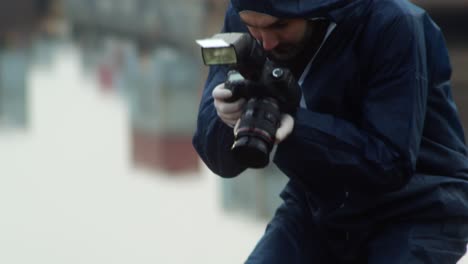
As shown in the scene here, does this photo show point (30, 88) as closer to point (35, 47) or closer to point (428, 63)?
point (35, 47)

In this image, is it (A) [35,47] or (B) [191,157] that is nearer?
(B) [191,157]

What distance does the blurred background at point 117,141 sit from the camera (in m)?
7.12

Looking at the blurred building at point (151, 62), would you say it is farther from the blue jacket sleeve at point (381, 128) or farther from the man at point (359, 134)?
the blue jacket sleeve at point (381, 128)

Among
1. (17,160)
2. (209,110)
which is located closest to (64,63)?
(17,160)

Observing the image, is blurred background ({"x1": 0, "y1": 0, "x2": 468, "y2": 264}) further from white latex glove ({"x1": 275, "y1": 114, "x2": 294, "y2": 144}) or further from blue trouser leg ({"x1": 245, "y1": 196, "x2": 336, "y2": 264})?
white latex glove ({"x1": 275, "y1": 114, "x2": 294, "y2": 144})

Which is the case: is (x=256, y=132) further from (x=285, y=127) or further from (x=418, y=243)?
(x=418, y=243)

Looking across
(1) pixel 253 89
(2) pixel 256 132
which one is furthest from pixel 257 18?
(2) pixel 256 132

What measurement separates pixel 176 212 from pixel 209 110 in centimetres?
443

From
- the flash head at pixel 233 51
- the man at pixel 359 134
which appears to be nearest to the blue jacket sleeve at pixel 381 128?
the man at pixel 359 134

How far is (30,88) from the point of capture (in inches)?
478

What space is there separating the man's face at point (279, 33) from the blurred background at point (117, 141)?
140 inches

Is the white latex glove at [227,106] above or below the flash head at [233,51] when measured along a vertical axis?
below

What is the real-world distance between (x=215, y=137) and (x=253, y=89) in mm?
288

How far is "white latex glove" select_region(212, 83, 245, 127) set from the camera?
3.04m
